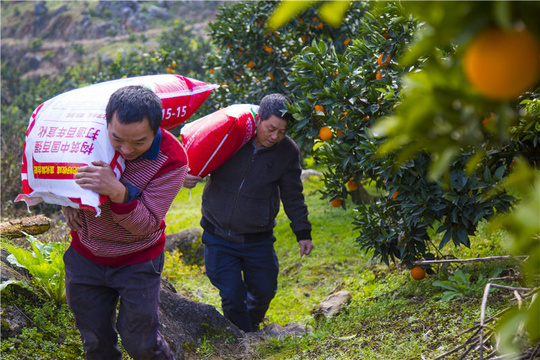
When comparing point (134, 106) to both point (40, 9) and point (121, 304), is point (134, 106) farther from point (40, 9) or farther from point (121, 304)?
point (40, 9)

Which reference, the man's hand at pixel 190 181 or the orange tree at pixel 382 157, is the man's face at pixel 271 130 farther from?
the man's hand at pixel 190 181

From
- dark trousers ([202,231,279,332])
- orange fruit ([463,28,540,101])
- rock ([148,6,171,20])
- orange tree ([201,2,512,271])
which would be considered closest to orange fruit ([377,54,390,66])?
orange tree ([201,2,512,271])

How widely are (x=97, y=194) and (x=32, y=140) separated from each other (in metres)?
0.58

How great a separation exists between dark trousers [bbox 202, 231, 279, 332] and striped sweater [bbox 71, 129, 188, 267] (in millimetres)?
1482

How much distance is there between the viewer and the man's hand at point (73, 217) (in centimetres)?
297

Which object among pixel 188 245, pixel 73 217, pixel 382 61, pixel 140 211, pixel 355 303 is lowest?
pixel 188 245

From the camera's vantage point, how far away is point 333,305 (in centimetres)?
457

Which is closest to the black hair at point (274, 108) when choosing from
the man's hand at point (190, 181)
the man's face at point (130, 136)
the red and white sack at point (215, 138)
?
the red and white sack at point (215, 138)

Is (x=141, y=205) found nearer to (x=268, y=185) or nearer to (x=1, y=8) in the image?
(x=268, y=185)

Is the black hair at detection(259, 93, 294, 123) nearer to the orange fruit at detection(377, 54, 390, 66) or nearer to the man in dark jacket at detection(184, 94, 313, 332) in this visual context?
the man in dark jacket at detection(184, 94, 313, 332)

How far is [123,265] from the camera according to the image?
3055 mm

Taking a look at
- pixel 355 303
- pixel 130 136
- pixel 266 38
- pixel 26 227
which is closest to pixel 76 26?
pixel 266 38

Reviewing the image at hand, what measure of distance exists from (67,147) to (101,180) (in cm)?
29

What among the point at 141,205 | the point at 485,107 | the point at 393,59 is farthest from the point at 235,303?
the point at 485,107
